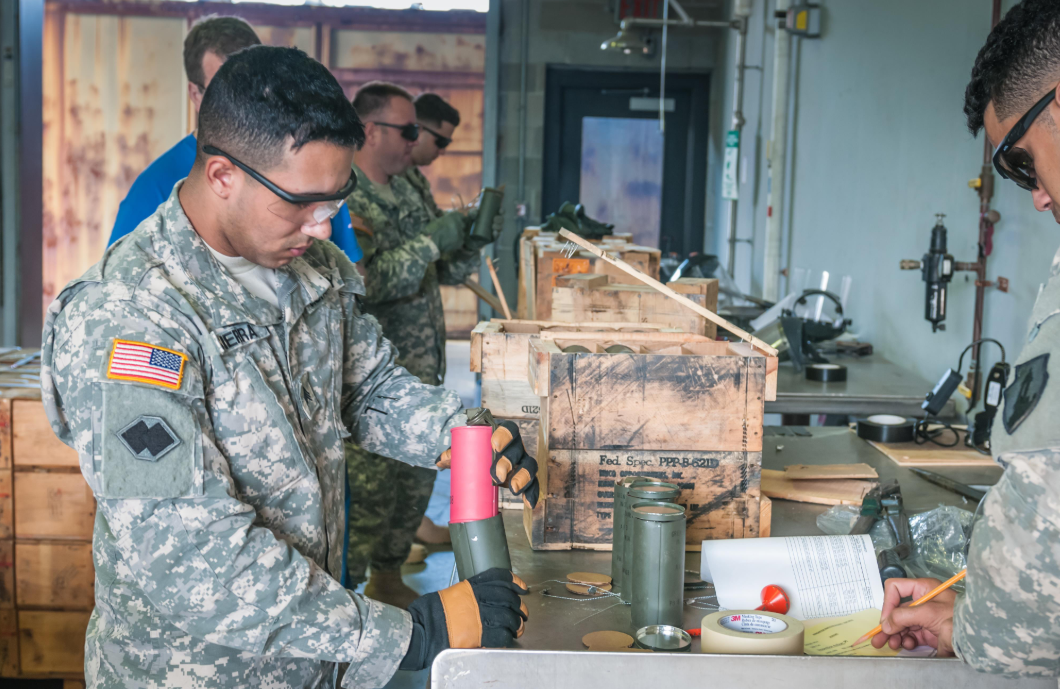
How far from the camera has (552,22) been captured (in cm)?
711

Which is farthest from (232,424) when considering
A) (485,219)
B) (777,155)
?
(777,155)

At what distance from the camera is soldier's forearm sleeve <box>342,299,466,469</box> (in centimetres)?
152

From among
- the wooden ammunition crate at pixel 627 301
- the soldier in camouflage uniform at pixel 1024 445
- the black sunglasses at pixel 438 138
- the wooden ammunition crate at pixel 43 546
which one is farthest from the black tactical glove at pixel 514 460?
the black sunglasses at pixel 438 138

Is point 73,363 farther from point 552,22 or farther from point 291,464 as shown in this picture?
point 552,22

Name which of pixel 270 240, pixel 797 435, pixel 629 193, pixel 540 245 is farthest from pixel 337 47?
pixel 270 240

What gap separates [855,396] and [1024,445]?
6.43 feet

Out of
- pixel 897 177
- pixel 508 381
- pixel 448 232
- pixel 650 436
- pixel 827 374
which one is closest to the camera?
pixel 650 436

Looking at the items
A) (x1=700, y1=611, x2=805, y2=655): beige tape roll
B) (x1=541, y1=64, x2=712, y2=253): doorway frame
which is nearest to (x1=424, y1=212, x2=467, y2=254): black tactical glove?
(x1=700, y1=611, x2=805, y2=655): beige tape roll

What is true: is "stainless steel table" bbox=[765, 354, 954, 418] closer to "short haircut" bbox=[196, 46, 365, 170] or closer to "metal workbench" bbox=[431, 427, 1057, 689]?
"metal workbench" bbox=[431, 427, 1057, 689]

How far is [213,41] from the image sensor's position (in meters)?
2.05

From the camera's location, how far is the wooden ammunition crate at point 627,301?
7.30 feet

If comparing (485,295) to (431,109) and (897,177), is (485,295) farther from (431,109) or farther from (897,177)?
(897,177)

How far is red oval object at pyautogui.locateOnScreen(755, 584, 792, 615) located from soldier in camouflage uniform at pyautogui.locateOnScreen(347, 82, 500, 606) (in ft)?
6.44

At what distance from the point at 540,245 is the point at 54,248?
587 centimetres
